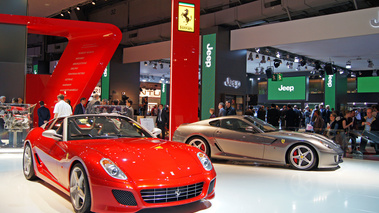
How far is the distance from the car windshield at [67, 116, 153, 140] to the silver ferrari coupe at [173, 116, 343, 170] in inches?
109

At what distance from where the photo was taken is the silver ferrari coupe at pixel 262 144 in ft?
20.6

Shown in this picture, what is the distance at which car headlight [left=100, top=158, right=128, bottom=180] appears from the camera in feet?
10.3

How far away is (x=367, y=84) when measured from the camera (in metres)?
23.0

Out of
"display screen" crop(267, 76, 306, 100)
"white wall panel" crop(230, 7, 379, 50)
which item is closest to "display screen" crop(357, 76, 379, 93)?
"display screen" crop(267, 76, 306, 100)

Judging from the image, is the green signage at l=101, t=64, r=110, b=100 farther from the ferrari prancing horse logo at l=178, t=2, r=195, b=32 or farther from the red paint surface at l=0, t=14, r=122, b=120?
the ferrari prancing horse logo at l=178, t=2, r=195, b=32

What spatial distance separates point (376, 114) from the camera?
8984 mm

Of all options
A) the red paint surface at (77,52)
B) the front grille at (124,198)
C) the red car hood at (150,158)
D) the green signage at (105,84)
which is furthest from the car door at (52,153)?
the green signage at (105,84)

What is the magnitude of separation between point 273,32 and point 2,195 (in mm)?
10714

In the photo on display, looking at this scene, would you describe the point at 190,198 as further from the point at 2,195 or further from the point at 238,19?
the point at 238,19

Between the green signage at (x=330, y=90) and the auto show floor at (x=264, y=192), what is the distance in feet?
55.1

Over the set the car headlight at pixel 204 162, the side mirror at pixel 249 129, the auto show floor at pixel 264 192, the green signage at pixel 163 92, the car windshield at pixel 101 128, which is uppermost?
the green signage at pixel 163 92

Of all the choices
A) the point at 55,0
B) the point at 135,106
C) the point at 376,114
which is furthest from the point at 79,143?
the point at 135,106

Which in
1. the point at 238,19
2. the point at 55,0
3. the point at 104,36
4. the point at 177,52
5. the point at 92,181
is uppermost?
the point at 55,0

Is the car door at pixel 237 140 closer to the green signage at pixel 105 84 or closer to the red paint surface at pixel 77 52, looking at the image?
the red paint surface at pixel 77 52
